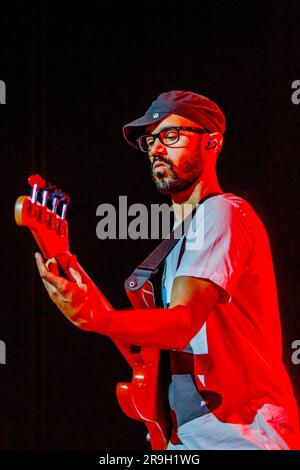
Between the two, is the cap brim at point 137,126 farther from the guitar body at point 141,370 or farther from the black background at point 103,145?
the black background at point 103,145

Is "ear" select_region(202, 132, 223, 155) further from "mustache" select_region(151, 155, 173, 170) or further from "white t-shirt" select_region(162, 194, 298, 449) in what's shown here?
"white t-shirt" select_region(162, 194, 298, 449)

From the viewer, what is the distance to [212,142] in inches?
88.3

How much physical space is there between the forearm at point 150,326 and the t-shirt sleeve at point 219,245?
13 centimetres

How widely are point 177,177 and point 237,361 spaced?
612 millimetres

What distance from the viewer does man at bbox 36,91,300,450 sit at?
70.4 inches

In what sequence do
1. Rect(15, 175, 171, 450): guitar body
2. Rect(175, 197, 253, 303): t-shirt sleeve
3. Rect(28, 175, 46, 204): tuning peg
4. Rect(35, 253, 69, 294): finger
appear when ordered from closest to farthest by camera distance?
Rect(35, 253, 69, 294): finger, Rect(175, 197, 253, 303): t-shirt sleeve, Rect(28, 175, 46, 204): tuning peg, Rect(15, 175, 171, 450): guitar body

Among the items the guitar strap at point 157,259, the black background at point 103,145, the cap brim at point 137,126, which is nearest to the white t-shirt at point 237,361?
the guitar strap at point 157,259

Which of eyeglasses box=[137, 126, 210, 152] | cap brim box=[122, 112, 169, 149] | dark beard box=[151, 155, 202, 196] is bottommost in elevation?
dark beard box=[151, 155, 202, 196]

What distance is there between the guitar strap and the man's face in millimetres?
102

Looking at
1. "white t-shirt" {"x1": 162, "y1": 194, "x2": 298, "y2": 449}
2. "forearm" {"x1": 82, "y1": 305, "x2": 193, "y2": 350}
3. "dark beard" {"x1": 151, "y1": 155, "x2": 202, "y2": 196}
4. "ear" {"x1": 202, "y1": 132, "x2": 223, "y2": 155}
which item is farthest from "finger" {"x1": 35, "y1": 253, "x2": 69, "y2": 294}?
"ear" {"x1": 202, "y1": 132, "x2": 223, "y2": 155}

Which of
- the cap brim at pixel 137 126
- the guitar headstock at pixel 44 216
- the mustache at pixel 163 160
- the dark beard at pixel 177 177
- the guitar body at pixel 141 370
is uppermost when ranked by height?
the cap brim at pixel 137 126

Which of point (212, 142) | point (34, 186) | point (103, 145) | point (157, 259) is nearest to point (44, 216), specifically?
point (34, 186)

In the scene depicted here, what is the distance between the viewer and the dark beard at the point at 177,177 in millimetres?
2184

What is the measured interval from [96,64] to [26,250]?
908 millimetres
